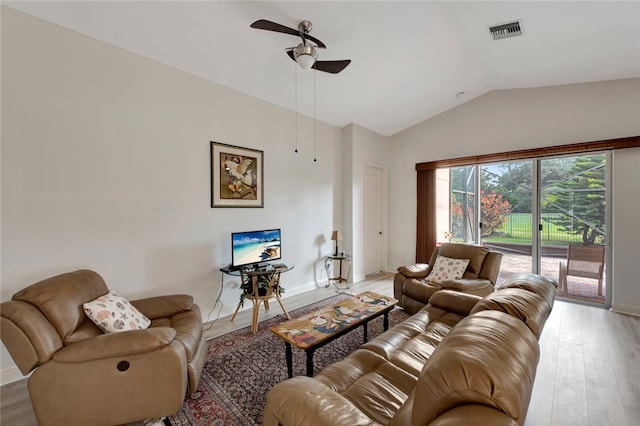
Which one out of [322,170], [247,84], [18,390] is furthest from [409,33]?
[18,390]

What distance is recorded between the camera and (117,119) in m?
2.53

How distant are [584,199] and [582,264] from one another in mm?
939

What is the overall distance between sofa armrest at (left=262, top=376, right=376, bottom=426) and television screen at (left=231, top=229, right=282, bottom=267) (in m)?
2.12

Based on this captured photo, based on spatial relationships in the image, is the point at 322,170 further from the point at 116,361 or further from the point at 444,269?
the point at 116,361

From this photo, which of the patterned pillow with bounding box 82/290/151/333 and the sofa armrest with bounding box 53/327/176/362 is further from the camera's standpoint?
the patterned pillow with bounding box 82/290/151/333

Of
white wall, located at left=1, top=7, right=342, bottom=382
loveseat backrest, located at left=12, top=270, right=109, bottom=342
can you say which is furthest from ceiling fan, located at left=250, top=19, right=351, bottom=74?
loveseat backrest, located at left=12, top=270, right=109, bottom=342

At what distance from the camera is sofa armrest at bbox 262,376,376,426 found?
0.95 meters

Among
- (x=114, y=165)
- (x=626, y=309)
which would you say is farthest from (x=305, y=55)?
(x=626, y=309)

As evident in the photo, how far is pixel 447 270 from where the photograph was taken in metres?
3.37

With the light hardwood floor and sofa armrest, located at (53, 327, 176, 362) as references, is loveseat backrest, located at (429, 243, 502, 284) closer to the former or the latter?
the light hardwood floor

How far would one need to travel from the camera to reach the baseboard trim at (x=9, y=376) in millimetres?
2025

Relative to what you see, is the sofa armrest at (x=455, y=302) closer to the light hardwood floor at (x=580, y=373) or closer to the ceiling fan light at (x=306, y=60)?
the light hardwood floor at (x=580, y=373)

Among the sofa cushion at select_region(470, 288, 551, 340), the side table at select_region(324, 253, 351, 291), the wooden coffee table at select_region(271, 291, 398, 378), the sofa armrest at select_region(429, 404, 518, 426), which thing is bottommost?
the side table at select_region(324, 253, 351, 291)

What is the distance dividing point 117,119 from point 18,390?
90.7 inches
